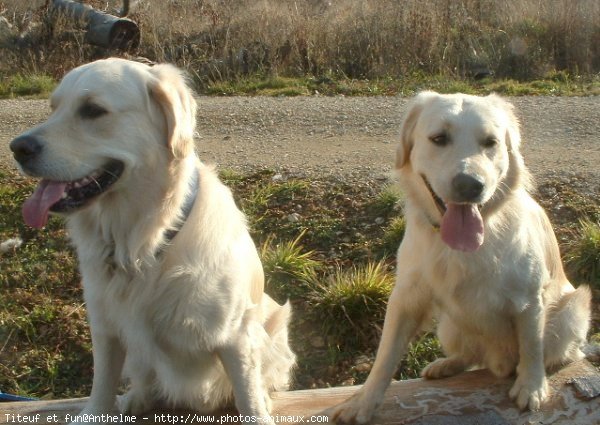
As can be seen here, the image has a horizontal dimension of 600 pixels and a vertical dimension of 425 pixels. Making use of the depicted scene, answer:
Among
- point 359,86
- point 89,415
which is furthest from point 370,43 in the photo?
point 89,415

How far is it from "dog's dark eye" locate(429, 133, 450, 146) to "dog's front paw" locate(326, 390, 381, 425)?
1.08 m

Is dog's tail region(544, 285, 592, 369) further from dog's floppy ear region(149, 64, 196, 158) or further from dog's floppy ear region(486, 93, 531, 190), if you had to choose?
dog's floppy ear region(149, 64, 196, 158)

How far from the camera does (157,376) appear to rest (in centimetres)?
285

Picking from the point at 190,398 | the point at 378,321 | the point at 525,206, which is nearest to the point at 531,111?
the point at 378,321

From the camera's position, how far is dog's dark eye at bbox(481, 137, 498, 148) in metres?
2.91

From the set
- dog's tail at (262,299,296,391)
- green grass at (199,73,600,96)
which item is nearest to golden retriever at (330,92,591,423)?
dog's tail at (262,299,296,391)

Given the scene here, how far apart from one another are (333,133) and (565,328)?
4384 mm

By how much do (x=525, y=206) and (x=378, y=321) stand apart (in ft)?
4.62

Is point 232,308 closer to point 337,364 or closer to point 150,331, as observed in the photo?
point 150,331

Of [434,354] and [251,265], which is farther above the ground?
[251,265]

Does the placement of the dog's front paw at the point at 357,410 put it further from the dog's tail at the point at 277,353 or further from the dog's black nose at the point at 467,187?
the dog's black nose at the point at 467,187

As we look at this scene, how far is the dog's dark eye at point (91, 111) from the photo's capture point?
258 cm

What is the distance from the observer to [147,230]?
270 cm

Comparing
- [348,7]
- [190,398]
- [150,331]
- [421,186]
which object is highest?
[421,186]
